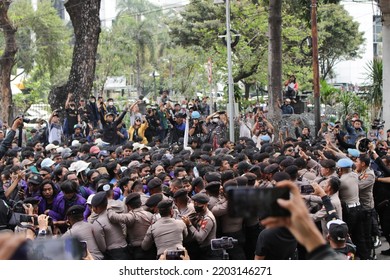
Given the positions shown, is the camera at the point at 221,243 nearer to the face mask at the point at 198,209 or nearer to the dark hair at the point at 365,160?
the face mask at the point at 198,209

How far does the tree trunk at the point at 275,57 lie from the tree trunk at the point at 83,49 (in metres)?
5.87

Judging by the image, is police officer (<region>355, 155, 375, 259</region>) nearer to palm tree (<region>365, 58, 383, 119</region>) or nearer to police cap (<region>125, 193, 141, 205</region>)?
police cap (<region>125, 193, 141, 205</region>)

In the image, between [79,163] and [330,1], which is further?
[330,1]

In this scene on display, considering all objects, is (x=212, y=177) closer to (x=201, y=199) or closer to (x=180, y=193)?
(x=180, y=193)

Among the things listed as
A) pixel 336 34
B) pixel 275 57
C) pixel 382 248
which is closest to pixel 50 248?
pixel 382 248

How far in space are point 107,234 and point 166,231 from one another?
26.1 inches

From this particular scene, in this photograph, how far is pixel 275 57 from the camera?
20.7 meters

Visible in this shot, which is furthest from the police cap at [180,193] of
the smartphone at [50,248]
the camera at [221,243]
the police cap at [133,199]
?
the smartphone at [50,248]

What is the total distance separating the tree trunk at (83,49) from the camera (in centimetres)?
2375

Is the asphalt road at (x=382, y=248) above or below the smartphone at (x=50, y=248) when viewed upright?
below

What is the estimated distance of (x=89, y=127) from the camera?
1930 centimetres

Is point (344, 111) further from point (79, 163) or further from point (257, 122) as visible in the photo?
point (79, 163)

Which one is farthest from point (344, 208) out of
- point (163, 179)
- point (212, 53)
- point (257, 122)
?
point (212, 53)
